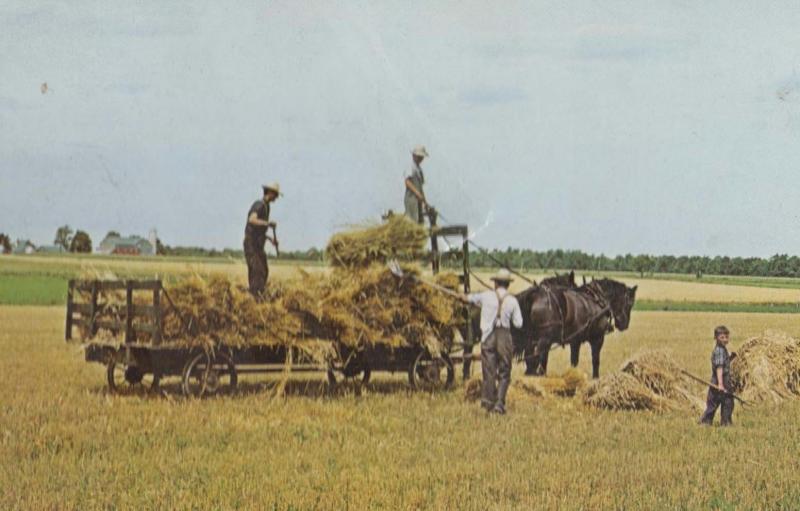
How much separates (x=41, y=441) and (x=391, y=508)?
4516 millimetres

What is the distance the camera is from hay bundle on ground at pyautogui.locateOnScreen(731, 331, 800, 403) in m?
15.7

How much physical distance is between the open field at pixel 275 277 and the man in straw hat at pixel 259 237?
207 mm

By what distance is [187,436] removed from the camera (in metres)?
11.5

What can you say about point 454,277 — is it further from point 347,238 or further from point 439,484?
point 439,484

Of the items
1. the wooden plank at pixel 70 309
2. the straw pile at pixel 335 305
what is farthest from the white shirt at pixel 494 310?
the wooden plank at pixel 70 309

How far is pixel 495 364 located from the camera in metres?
14.2

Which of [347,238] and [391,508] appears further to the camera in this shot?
[347,238]

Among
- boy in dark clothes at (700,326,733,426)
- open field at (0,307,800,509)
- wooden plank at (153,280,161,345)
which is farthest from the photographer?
wooden plank at (153,280,161,345)

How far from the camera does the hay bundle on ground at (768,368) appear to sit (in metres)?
15.7

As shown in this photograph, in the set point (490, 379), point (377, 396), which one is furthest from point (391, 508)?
point (377, 396)

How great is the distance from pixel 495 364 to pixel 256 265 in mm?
3719

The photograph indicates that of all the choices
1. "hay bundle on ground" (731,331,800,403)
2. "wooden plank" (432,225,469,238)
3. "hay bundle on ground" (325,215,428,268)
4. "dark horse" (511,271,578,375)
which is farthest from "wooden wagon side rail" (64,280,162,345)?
"hay bundle on ground" (731,331,800,403)

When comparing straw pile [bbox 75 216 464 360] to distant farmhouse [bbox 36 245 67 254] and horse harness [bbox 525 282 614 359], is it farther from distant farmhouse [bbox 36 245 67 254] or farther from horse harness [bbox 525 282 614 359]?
distant farmhouse [bbox 36 245 67 254]

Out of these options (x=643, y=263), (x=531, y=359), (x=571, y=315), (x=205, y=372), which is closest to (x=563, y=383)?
(x=531, y=359)
